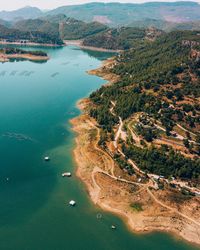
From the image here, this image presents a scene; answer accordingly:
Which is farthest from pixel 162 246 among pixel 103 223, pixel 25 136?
pixel 25 136

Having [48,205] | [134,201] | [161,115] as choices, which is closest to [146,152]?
[134,201]

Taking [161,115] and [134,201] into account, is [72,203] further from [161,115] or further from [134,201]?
[161,115]

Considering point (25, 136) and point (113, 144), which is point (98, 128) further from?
point (25, 136)

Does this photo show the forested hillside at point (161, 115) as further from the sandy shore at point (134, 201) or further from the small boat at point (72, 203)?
the small boat at point (72, 203)

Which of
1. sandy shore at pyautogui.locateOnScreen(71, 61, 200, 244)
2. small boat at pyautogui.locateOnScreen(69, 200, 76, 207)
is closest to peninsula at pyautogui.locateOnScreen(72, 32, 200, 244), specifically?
sandy shore at pyautogui.locateOnScreen(71, 61, 200, 244)

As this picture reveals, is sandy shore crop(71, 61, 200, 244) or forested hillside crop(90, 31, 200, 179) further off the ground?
forested hillside crop(90, 31, 200, 179)

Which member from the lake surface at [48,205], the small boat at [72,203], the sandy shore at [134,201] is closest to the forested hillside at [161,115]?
the sandy shore at [134,201]

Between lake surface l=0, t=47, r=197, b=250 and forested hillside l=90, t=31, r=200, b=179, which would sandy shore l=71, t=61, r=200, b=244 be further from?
forested hillside l=90, t=31, r=200, b=179

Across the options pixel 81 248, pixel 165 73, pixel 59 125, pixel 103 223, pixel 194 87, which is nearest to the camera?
pixel 81 248
